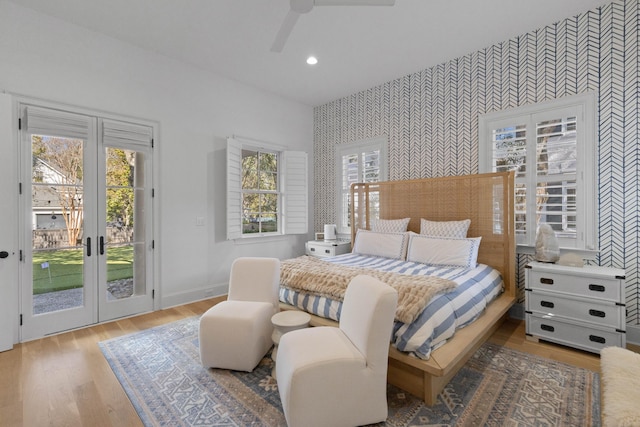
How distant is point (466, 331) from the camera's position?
2143mm

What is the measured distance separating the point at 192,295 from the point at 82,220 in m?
1.50

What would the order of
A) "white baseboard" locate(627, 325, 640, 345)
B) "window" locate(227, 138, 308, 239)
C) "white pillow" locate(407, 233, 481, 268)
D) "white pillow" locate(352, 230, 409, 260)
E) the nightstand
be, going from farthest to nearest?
1. the nightstand
2. "window" locate(227, 138, 308, 239)
3. "white pillow" locate(352, 230, 409, 260)
4. "white pillow" locate(407, 233, 481, 268)
5. "white baseboard" locate(627, 325, 640, 345)

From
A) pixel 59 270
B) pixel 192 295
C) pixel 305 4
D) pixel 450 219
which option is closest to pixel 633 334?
pixel 450 219

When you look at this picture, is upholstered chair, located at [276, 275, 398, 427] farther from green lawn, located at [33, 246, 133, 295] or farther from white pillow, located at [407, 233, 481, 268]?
green lawn, located at [33, 246, 133, 295]

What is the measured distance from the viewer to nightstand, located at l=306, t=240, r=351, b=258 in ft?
14.6

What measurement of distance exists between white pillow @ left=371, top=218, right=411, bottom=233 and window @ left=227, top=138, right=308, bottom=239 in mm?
1336

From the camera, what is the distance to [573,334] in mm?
2531

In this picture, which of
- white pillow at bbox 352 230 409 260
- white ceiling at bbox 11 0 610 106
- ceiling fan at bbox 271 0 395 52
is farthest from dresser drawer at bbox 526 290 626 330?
ceiling fan at bbox 271 0 395 52

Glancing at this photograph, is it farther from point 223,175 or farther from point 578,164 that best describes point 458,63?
point 223,175

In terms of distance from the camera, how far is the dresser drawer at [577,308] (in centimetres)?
236

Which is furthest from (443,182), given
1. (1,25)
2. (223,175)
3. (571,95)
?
(1,25)

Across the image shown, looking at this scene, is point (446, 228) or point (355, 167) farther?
point (355, 167)

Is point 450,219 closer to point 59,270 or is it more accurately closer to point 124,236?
point 124,236

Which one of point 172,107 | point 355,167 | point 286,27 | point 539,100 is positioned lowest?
point 355,167
